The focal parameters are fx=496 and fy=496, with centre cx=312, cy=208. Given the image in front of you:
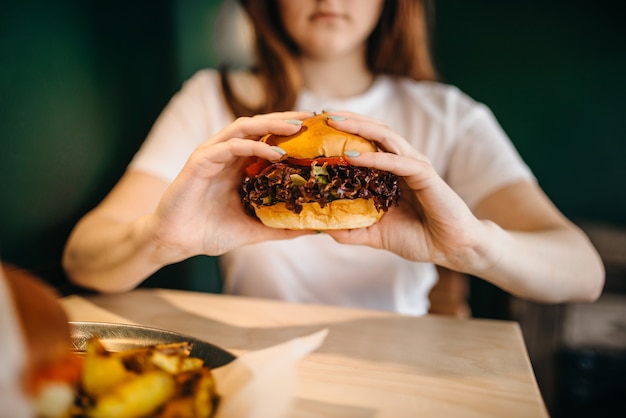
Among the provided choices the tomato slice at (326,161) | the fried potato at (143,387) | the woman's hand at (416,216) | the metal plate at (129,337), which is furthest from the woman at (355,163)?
the fried potato at (143,387)

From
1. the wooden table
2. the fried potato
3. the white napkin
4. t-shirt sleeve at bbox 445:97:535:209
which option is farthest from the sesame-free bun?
t-shirt sleeve at bbox 445:97:535:209

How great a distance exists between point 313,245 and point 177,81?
103 cm

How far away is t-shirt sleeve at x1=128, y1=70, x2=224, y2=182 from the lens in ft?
5.52

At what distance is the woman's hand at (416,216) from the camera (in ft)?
3.43

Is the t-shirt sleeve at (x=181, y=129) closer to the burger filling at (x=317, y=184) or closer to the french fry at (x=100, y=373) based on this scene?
the burger filling at (x=317, y=184)

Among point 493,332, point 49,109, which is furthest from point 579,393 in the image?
point 49,109

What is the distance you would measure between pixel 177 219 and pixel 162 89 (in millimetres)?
1177

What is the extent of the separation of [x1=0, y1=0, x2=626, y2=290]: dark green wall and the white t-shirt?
220mm

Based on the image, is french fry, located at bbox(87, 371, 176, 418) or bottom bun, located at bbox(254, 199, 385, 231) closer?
french fry, located at bbox(87, 371, 176, 418)

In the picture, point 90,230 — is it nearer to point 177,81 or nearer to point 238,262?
point 238,262

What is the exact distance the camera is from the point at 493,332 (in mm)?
1283

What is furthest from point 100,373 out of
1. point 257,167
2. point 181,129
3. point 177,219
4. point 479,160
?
point 479,160

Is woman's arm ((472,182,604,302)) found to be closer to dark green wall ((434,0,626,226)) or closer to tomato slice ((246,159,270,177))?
tomato slice ((246,159,270,177))

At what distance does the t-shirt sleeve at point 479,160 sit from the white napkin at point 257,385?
1.16 meters
